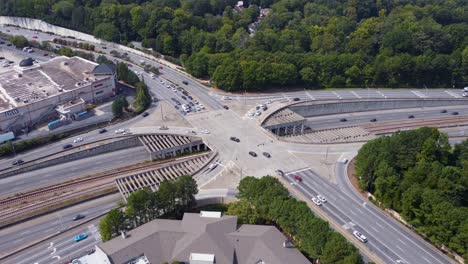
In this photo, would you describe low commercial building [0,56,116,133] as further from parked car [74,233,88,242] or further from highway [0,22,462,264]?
parked car [74,233,88,242]

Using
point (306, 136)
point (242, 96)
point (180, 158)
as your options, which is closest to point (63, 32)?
point (242, 96)

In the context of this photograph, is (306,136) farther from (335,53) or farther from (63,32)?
(63,32)

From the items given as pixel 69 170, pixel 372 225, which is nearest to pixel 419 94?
pixel 372 225

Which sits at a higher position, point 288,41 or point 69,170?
point 288,41

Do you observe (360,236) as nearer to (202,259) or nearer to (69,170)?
(202,259)

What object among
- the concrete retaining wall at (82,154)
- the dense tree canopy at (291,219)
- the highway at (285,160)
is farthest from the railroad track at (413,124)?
the concrete retaining wall at (82,154)

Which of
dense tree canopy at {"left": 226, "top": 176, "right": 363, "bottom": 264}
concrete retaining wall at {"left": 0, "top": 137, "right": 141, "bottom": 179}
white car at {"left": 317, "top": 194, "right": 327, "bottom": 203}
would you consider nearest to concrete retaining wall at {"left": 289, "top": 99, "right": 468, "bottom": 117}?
white car at {"left": 317, "top": 194, "right": 327, "bottom": 203}
